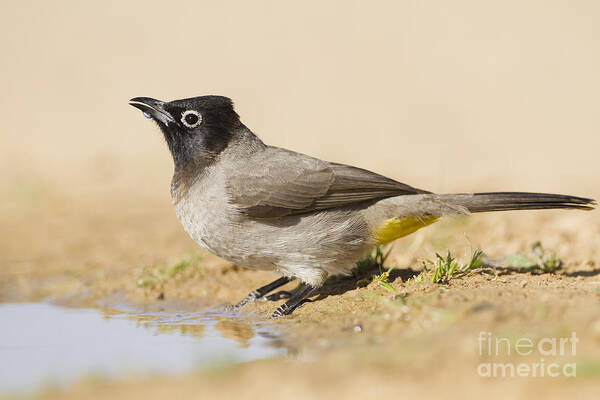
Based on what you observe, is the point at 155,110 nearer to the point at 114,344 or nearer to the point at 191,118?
the point at 191,118

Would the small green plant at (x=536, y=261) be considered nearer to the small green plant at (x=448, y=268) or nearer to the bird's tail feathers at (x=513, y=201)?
the bird's tail feathers at (x=513, y=201)

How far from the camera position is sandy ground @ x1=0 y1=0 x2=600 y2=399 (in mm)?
3176

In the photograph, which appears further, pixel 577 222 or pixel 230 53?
pixel 230 53

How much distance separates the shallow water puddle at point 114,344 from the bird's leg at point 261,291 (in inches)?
12.9

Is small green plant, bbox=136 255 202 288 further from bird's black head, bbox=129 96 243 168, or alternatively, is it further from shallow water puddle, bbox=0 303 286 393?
bird's black head, bbox=129 96 243 168

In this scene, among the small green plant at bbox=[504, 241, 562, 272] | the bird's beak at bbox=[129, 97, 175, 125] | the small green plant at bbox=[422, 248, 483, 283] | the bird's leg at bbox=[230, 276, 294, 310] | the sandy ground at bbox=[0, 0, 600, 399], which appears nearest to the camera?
the sandy ground at bbox=[0, 0, 600, 399]

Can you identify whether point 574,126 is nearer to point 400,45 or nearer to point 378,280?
point 400,45

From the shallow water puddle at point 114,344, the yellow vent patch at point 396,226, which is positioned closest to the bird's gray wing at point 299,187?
the yellow vent patch at point 396,226

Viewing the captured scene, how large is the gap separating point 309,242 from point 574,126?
36.0 feet

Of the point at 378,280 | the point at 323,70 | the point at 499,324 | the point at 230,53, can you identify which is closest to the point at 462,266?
the point at 378,280

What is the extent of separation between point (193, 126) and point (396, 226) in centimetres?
191

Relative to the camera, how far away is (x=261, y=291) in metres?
5.64

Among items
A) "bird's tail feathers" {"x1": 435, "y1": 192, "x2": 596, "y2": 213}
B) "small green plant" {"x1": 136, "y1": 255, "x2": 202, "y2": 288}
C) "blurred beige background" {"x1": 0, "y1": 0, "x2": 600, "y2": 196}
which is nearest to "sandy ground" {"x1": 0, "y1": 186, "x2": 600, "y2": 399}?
"small green plant" {"x1": 136, "y1": 255, "x2": 202, "y2": 288}

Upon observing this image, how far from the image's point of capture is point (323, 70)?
58.2ft
